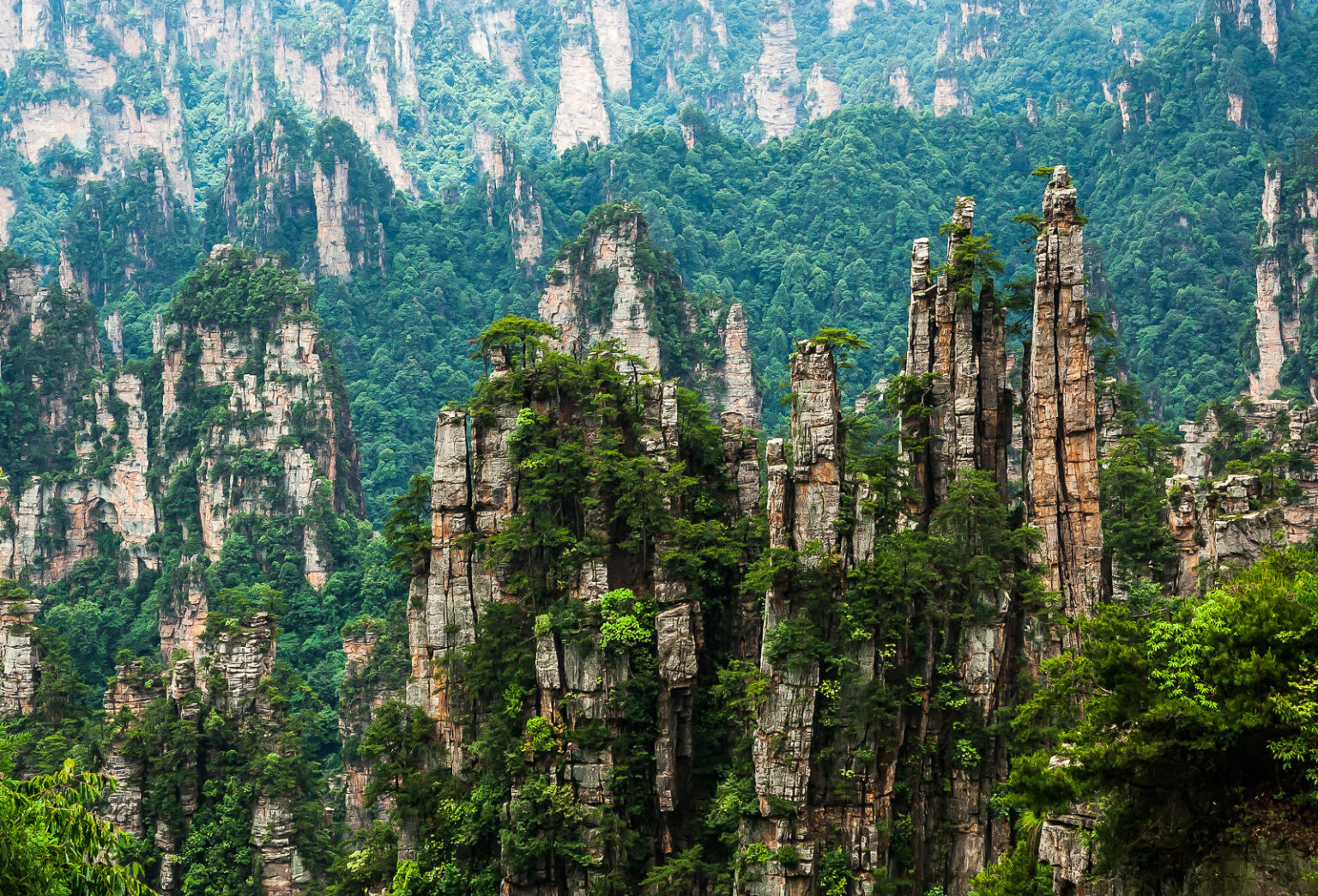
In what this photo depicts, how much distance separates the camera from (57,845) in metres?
18.5

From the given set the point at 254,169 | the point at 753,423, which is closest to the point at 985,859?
the point at 753,423

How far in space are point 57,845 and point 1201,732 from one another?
14.3 meters

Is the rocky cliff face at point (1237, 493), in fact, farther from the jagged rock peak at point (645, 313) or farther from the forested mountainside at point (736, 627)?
the jagged rock peak at point (645, 313)

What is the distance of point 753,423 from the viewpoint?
83812 millimetres

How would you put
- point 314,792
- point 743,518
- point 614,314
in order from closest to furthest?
point 743,518 → point 314,792 → point 614,314

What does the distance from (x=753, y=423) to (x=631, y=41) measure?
12544 cm

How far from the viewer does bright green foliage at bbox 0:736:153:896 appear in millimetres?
17609

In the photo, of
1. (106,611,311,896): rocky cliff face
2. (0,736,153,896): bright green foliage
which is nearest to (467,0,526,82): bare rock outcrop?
(106,611,311,896): rocky cliff face

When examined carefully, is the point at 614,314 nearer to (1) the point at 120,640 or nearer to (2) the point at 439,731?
(1) the point at 120,640

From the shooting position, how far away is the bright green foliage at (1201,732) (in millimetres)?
20547

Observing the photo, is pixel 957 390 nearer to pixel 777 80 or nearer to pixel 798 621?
pixel 798 621

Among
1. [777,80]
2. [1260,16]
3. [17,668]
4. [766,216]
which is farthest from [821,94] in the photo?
[17,668]

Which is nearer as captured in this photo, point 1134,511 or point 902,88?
point 1134,511

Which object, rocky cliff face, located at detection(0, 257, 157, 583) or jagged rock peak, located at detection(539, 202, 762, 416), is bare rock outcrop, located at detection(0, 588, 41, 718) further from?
jagged rock peak, located at detection(539, 202, 762, 416)
